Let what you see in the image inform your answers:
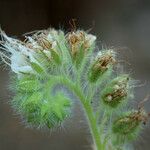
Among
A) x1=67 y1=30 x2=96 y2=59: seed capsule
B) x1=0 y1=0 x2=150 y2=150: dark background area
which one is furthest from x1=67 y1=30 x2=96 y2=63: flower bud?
x1=0 y1=0 x2=150 y2=150: dark background area

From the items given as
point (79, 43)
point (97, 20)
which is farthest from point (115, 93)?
point (97, 20)

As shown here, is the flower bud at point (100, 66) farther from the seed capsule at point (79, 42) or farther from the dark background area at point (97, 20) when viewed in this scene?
the dark background area at point (97, 20)

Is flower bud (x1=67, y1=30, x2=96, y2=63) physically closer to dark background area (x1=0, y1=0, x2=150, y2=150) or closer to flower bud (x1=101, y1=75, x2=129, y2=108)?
flower bud (x1=101, y1=75, x2=129, y2=108)

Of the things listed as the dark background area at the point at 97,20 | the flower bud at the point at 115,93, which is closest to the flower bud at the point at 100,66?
the flower bud at the point at 115,93

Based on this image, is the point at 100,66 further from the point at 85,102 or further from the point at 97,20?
the point at 97,20

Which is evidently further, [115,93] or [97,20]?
[97,20]

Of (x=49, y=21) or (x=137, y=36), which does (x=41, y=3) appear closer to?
(x=49, y=21)
